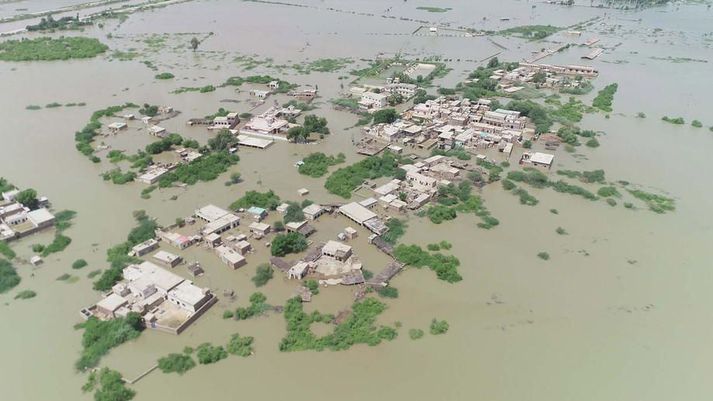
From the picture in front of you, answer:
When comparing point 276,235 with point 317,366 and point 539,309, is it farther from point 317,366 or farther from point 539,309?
point 539,309

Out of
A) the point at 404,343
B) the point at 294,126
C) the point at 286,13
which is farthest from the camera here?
the point at 286,13

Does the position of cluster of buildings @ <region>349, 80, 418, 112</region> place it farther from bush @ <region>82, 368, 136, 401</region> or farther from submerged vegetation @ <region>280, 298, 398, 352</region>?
bush @ <region>82, 368, 136, 401</region>

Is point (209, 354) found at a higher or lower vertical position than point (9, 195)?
lower

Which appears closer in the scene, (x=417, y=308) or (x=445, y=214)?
(x=417, y=308)

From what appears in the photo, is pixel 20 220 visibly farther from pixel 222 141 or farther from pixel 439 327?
pixel 439 327

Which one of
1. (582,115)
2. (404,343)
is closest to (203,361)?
(404,343)

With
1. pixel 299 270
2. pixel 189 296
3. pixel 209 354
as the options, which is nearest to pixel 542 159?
pixel 299 270

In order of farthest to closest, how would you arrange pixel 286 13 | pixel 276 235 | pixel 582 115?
pixel 286 13 → pixel 582 115 → pixel 276 235

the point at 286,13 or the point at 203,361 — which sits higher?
the point at 286,13
